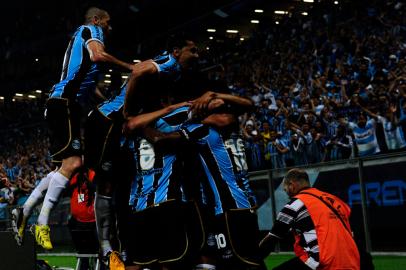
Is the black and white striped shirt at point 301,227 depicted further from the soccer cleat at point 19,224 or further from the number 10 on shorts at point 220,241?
the soccer cleat at point 19,224

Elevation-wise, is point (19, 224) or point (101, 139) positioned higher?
point (101, 139)

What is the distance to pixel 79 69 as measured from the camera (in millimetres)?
6512

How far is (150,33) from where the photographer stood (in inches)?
1444

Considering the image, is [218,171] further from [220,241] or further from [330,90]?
[330,90]

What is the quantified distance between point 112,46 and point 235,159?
3371 centimetres

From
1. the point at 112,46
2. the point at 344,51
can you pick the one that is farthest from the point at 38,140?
the point at 344,51

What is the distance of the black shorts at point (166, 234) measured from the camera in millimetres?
A: 4410

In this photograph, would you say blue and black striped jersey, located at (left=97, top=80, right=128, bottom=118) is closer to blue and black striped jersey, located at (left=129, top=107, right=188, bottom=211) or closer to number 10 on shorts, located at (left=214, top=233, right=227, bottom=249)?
blue and black striped jersey, located at (left=129, top=107, right=188, bottom=211)

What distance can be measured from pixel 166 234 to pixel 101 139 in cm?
165

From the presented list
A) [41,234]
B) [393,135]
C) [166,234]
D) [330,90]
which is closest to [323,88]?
[330,90]

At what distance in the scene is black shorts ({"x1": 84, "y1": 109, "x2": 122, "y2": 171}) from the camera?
18.7 ft

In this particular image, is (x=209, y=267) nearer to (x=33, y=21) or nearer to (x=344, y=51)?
(x=344, y=51)

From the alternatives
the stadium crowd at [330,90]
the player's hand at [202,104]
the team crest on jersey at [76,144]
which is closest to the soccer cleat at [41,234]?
the team crest on jersey at [76,144]

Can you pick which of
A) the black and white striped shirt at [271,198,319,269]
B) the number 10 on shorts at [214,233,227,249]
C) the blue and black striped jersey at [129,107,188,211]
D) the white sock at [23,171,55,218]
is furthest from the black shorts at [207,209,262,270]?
the white sock at [23,171,55,218]
